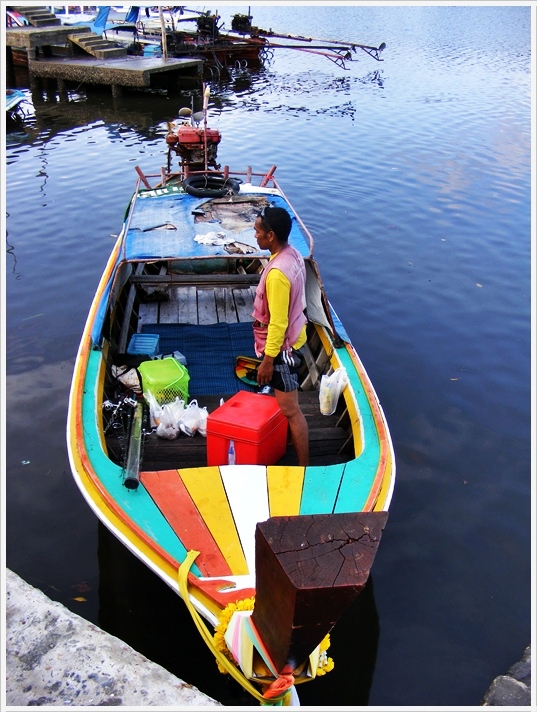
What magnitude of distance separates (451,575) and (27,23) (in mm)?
33282

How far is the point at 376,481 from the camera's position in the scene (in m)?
4.16

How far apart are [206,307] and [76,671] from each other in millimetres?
5965

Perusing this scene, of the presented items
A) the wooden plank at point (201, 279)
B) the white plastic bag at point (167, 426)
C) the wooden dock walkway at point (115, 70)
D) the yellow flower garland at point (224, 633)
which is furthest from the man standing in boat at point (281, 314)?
the wooden dock walkway at point (115, 70)

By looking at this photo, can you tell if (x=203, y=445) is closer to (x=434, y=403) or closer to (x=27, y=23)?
(x=434, y=403)

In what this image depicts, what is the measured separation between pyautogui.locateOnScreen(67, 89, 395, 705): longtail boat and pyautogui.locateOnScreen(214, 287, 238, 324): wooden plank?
0.09 ft

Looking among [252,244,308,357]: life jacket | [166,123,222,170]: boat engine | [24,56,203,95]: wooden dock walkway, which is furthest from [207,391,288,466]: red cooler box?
[24,56,203,95]: wooden dock walkway

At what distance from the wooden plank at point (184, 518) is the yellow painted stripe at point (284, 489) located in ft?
1.61

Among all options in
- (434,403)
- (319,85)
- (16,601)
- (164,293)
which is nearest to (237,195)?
(164,293)

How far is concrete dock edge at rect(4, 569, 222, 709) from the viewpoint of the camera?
92.3 inches

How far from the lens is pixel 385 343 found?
334 inches

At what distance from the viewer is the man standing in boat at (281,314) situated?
402 cm

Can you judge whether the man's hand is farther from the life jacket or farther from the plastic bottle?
the plastic bottle

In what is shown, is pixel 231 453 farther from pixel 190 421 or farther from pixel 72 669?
pixel 72 669

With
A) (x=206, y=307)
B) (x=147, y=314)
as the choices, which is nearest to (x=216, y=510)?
(x=147, y=314)
